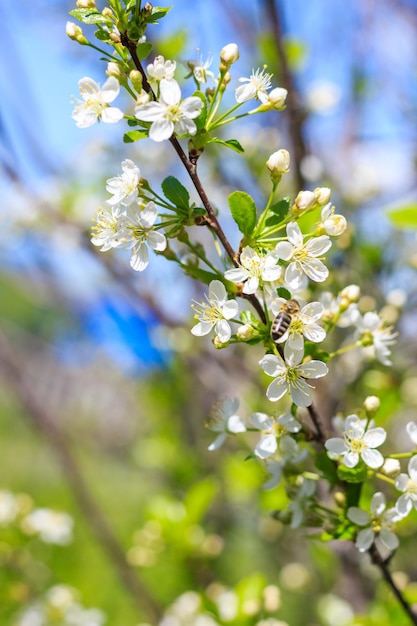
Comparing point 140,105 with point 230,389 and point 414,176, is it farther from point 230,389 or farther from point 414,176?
point 414,176

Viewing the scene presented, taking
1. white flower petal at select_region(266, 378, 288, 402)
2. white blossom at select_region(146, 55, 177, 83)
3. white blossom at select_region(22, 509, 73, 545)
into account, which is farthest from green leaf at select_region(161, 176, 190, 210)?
white blossom at select_region(22, 509, 73, 545)

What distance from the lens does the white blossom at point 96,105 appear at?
2.70 ft

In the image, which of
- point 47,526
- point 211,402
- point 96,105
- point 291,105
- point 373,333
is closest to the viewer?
point 96,105

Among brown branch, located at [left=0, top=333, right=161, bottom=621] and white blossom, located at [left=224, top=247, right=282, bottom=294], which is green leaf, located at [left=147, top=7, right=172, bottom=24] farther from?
brown branch, located at [left=0, top=333, right=161, bottom=621]

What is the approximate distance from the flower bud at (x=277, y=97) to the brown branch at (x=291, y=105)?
0.56m

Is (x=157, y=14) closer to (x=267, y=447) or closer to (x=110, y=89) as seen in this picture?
(x=110, y=89)

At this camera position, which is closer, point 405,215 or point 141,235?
point 141,235

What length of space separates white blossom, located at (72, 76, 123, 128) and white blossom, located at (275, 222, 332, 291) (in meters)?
0.28

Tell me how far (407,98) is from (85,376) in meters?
5.41

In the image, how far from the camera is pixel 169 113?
75 centimetres

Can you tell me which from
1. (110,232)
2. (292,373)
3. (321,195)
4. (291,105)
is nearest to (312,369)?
(292,373)

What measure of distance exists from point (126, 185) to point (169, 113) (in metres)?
0.11

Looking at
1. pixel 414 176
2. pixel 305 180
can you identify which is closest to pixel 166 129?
pixel 305 180

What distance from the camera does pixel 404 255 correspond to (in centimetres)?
213
